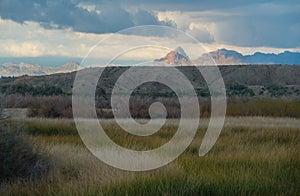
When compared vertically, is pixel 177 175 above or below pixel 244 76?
below

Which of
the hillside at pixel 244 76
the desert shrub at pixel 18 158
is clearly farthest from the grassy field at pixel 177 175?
the hillside at pixel 244 76

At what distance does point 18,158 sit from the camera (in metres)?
9.16

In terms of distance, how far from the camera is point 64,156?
10.3 meters

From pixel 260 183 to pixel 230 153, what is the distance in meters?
3.04

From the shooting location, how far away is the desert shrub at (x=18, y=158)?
8961 millimetres

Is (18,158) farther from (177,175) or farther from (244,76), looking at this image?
(244,76)

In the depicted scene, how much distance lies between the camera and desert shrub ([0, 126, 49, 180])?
896 centimetres

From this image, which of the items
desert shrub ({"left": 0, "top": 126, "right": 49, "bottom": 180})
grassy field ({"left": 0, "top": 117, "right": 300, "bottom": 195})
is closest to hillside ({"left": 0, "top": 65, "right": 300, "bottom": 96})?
grassy field ({"left": 0, "top": 117, "right": 300, "bottom": 195})

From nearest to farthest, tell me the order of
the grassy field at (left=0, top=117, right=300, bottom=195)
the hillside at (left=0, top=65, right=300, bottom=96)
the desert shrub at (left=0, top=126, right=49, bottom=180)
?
1. the grassy field at (left=0, top=117, right=300, bottom=195)
2. the desert shrub at (left=0, top=126, right=49, bottom=180)
3. the hillside at (left=0, top=65, right=300, bottom=96)

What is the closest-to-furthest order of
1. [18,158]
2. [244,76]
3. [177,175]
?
[177,175], [18,158], [244,76]

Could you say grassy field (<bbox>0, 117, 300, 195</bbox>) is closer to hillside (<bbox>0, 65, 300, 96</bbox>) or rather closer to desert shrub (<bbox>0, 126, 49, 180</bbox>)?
desert shrub (<bbox>0, 126, 49, 180</bbox>)

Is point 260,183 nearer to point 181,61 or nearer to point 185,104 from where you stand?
point 181,61

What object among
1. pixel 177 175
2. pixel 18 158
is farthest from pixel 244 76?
pixel 177 175

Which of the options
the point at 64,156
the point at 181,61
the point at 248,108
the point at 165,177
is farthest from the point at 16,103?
the point at 165,177
